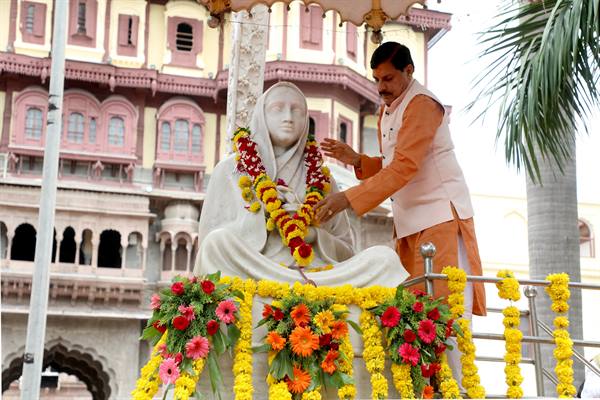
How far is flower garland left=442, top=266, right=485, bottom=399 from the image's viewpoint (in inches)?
158

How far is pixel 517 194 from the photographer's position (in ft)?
89.0

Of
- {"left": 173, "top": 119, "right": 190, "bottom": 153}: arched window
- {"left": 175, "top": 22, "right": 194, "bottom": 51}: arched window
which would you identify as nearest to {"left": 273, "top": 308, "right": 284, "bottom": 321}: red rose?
{"left": 173, "top": 119, "right": 190, "bottom": 153}: arched window

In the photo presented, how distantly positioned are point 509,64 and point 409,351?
4140 millimetres

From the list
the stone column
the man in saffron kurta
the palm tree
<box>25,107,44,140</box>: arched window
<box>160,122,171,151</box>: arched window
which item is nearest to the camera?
the man in saffron kurta

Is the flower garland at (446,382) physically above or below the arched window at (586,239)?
below

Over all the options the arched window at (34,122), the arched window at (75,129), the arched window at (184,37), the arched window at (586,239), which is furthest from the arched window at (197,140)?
the arched window at (586,239)

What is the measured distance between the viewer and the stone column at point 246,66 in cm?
998

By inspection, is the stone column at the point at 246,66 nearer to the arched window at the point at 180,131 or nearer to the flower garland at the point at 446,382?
the flower garland at the point at 446,382

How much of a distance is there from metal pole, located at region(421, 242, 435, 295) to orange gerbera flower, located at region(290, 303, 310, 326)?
583 mm

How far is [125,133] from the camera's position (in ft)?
93.6

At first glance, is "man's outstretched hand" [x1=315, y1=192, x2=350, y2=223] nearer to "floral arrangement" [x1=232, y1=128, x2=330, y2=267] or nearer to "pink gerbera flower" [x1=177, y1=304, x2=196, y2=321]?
"floral arrangement" [x1=232, y1=128, x2=330, y2=267]

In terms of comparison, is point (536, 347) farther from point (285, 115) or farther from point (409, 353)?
point (285, 115)

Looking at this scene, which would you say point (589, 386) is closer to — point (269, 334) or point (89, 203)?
point (269, 334)

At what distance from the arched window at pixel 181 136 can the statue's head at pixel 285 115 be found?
23953 mm
